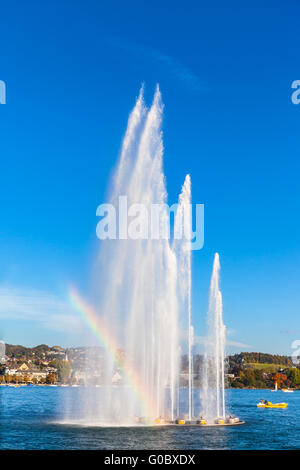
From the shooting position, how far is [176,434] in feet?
132

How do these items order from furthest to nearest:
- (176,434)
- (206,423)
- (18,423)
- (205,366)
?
(205,366) → (18,423) → (206,423) → (176,434)

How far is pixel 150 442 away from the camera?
120 ft

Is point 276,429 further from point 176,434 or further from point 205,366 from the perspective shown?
point 176,434

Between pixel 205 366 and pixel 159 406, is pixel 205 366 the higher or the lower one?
the higher one

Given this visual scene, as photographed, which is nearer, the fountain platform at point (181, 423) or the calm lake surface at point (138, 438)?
the calm lake surface at point (138, 438)

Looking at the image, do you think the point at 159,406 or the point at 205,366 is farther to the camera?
the point at 205,366

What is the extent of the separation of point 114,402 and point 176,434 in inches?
461

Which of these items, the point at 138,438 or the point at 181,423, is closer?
the point at 138,438

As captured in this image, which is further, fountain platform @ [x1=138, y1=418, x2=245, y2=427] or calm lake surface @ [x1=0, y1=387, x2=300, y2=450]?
fountain platform @ [x1=138, y1=418, x2=245, y2=427]
